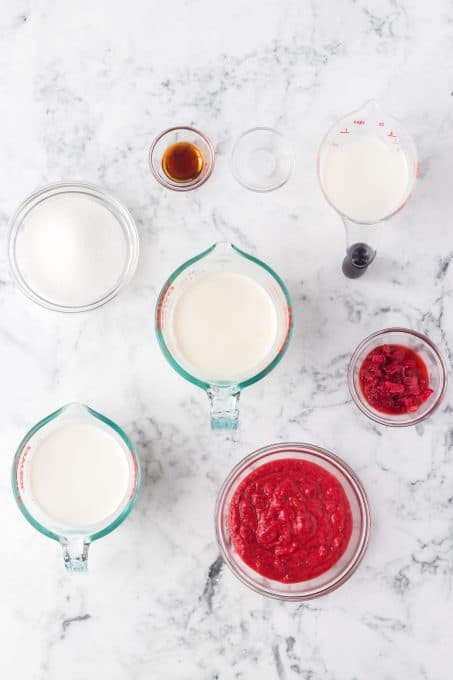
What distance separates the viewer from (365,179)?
6.32ft

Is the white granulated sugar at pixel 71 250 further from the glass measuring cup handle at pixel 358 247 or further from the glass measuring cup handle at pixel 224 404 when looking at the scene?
the glass measuring cup handle at pixel 358 247

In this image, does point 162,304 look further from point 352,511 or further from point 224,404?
point 352,511

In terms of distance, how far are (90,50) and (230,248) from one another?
2.26 feet

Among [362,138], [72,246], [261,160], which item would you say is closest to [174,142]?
[261,160]

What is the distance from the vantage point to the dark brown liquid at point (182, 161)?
2029 mm

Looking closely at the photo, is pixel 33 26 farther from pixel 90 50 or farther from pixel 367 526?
pixel 367 526

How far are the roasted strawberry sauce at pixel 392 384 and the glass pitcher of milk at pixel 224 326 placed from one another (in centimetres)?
26

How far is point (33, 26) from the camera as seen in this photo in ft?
6.69

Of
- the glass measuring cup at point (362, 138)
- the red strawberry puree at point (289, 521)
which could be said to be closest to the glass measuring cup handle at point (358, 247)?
the glass measuring cup at point (362, 138)

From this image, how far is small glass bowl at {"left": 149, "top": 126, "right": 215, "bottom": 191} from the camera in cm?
200

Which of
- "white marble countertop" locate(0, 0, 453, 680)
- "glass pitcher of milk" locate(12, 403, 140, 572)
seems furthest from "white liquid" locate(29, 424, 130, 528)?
"white marble countertop" locate(0, 0, 453, 680)

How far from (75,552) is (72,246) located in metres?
0.80

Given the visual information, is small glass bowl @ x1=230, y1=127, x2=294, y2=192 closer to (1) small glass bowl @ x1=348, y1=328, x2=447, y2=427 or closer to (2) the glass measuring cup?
(2) the glass measuring cup

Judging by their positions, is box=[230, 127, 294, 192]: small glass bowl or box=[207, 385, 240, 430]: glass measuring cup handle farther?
box=[230, 127, 294, 192]: small glass bowl
